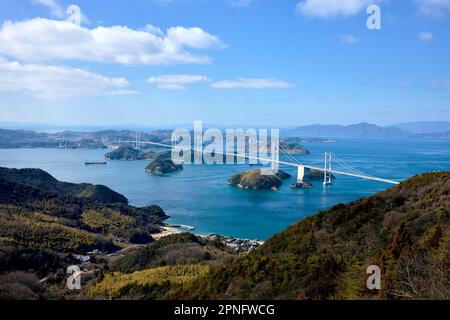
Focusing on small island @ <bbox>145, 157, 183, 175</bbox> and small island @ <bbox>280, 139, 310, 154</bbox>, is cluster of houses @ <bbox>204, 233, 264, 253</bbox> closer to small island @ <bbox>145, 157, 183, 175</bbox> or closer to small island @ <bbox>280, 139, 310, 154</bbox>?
small island @ <bbox>145, 157, 183, 175</bbox>

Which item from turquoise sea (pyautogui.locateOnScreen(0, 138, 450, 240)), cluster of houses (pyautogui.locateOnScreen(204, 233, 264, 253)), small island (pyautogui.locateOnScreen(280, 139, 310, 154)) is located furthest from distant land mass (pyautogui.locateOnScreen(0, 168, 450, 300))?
small island (pyautogui.locateOnScreen(280, 139, 310, 154))

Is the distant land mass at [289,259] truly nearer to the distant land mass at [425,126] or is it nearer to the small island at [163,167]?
the small island at [163,167]

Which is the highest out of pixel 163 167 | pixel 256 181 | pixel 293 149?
pixel 293 149

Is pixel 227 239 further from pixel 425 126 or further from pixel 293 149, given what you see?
pixel 425 126

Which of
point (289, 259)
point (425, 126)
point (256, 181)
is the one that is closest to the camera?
point (289, 259)

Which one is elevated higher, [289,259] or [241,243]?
[289,259]

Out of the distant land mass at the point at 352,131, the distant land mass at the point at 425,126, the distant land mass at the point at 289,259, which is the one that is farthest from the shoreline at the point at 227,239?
the distant land mass at the point at 425,126

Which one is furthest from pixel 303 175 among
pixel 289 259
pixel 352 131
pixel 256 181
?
pixel 352 131
